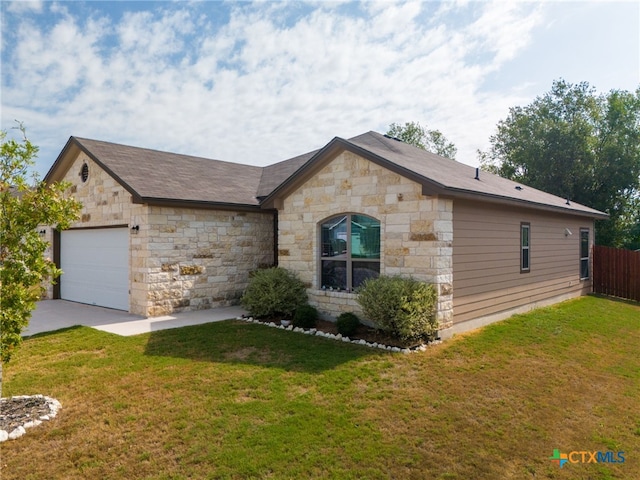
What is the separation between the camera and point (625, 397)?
562 cm

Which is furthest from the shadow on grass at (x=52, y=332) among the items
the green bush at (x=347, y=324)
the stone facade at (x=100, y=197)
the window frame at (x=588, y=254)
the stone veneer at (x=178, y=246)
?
the window frame at (x=588, y=254)

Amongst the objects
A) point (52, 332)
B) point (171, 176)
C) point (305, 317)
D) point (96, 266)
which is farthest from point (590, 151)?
point (52, 332)

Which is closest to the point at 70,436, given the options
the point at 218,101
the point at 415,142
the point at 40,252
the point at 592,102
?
the point at 40,252

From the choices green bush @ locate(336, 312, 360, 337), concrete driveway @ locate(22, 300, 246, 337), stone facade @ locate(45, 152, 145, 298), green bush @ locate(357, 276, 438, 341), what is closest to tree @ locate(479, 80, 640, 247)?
green bush @ locate(357, 276, 438, 341)

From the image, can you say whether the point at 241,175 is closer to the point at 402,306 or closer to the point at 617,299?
the point at 402,306

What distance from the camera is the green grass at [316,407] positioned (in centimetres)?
377

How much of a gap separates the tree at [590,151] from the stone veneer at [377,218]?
21.0m

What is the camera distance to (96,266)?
1197cm

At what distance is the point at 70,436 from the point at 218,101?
9.78 m

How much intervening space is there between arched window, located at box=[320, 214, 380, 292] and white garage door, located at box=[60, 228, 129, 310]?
5.58 meters

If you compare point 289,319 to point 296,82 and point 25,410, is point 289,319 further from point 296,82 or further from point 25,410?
point 296,82

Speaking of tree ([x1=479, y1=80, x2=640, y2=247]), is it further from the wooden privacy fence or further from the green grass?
the green grass

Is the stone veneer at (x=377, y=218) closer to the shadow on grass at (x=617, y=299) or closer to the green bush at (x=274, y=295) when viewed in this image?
the green bush at (x=274, y=295)

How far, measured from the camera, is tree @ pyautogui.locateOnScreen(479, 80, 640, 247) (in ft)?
81.0
